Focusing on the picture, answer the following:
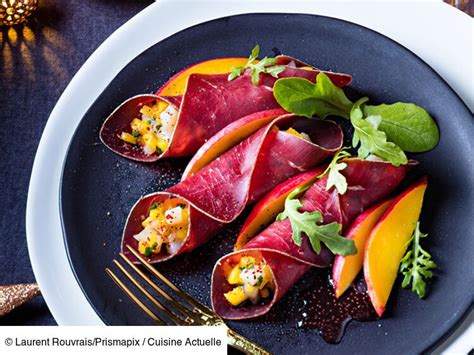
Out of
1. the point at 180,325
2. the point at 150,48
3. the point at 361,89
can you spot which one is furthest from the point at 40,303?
the point at 361,89

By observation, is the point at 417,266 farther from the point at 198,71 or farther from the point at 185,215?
the point at 198,71

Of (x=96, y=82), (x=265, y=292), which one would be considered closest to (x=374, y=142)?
(x=265, y=292)

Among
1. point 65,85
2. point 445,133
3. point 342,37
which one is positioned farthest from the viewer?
point 65,85

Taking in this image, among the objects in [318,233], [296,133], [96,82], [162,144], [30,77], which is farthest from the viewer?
[30,77]

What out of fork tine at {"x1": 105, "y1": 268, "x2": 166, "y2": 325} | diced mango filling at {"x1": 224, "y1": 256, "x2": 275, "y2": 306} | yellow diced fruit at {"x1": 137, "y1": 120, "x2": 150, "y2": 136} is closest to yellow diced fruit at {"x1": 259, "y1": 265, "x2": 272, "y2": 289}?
diced mango filling at {"x1": 224, "y1": 256, "x2": 275, "y2": 306}

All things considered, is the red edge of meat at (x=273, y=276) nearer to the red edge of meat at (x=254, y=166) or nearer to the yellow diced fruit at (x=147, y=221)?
the red edge of meat at (x=254, y=166)

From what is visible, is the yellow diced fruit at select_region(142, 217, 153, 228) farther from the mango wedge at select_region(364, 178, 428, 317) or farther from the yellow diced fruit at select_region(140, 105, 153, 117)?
the mango wedge at select_region(364, 178, 428, 317)

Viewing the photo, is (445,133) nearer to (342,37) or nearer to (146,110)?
(342,37)
